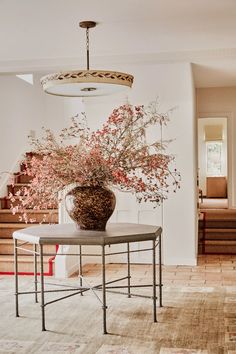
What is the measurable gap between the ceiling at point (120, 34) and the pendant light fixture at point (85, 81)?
73cm

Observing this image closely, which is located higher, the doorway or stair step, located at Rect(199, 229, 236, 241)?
the doorway

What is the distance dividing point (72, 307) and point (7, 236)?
284 centimetres

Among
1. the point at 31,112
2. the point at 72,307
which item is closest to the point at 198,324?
the point at 72,307

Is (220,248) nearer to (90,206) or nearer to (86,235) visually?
(90,206)

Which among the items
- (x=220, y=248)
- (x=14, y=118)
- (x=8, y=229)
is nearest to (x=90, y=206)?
(x=8, y=229)

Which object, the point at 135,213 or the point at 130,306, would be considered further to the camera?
the point at 135,213

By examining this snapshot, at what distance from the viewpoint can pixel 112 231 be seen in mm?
4473

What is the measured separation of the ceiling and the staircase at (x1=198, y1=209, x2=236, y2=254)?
2392mm

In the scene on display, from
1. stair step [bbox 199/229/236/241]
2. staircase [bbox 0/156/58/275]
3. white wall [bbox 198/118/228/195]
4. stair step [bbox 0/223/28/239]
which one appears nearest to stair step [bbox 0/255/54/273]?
staircase [bbox 0/156/58/275]

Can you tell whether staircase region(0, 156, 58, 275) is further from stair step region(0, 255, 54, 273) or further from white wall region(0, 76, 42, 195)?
white wall region(0, 76, 42, 195)

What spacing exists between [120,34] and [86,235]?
266 centimetres

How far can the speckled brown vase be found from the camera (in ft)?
14.7

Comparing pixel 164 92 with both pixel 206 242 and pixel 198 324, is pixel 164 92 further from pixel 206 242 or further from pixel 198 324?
pixel 198 324

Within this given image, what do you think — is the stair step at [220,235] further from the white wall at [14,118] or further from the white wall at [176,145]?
the white wall at [14,118]
